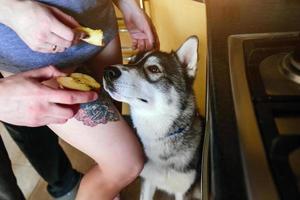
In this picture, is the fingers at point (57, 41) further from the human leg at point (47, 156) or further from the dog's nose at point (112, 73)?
the human leg at point (47, 156)

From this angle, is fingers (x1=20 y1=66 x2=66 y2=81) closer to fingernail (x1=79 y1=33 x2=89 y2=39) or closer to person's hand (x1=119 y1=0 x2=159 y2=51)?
fingernail (x1=79 y1=33 x2=89 y2=39)

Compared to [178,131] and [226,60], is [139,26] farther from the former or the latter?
[226,60]

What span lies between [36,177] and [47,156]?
0.39m

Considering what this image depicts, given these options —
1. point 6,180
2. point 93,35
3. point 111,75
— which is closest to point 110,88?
point 111,75

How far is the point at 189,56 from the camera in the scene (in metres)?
1.08

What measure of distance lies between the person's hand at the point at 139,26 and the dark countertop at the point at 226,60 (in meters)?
0.34

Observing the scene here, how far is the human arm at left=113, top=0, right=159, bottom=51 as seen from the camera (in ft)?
3.54

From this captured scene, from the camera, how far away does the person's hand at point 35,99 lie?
0.65 m

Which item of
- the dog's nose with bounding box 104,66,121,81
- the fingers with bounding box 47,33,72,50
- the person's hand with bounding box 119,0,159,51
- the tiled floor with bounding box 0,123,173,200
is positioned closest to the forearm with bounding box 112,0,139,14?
the person's hand with bounding box 119,0,159,51

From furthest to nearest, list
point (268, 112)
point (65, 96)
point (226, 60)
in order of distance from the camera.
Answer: point (65, 96) → point (226, 60) → point (268, 112)

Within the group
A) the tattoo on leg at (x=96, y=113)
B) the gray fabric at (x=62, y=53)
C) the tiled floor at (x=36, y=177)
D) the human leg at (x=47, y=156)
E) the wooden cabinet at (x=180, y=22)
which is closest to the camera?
the gray fabric at (x=62, y=53)

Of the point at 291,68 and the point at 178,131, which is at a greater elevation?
the point at 291,68

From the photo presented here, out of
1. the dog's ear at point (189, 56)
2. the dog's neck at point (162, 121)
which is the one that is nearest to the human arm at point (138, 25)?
the dog's ear at point (189, 56)

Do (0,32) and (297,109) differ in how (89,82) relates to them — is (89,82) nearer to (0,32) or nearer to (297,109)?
(0,32)
